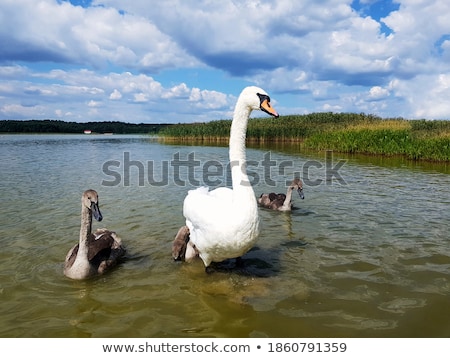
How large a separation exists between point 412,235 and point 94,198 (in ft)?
19.8

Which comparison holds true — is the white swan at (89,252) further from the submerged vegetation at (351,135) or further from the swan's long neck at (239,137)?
the submerged vegetation at (351,135)

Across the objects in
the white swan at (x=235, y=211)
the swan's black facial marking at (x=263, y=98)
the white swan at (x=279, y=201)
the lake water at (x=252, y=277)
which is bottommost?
the lake water at (x=252, y=277)

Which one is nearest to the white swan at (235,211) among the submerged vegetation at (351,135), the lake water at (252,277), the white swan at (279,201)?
the lake water at (252,277)

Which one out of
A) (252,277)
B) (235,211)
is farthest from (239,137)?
(252,277)

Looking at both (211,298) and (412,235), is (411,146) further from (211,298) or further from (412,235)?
(211,298)

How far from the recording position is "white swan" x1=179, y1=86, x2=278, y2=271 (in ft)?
15.6

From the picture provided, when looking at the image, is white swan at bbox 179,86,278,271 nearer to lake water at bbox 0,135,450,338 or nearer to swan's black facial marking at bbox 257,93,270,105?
swan's black facial marking at bbox 257,93,270,105

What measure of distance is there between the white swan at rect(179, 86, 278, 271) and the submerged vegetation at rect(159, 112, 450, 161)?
2128 centimetres

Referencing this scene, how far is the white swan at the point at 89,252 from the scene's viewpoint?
553cm

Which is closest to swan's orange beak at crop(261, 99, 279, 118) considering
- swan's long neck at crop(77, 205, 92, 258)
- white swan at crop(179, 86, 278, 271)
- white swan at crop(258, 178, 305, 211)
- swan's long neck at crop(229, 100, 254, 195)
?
white swan at crop(179, 86, 278, 271)

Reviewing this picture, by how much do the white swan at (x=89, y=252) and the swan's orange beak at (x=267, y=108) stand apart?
2981 millimetres

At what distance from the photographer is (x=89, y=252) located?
581cm
